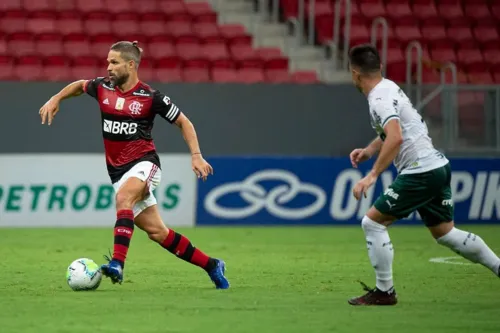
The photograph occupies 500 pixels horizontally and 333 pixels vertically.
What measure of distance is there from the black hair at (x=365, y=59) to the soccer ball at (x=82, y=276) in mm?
2719

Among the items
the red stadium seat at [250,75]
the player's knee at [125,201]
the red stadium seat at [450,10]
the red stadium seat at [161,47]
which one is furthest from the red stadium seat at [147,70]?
the player's knee at [125,201]

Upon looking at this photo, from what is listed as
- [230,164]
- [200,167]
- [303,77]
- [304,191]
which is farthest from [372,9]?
[200,167]

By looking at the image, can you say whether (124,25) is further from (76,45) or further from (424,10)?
(424,10)

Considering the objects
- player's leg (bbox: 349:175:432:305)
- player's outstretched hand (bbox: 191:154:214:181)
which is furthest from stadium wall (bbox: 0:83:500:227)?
player's leg (bbox: 349:175:432:305)

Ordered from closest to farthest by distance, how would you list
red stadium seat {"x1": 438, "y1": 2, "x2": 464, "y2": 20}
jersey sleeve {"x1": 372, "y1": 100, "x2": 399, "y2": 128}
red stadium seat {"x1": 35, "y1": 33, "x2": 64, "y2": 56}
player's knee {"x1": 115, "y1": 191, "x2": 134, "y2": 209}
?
1. jersey sleeve {"x1": 372, "y1": 100, "x2": 399, "y2": 128}
2. player's knee {"x1": 115, "y1": 191, "x2": 134, "y2": 209}
3. red stadium seat {"x1": 35, "y1": 33, "x2": 64, "y2": 56}
4. red stadium seat {"x1": 438, "y1": 2, "x2": 464, "y2": 20}

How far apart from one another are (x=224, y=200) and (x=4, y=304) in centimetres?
865

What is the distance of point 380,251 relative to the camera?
8.24 meters

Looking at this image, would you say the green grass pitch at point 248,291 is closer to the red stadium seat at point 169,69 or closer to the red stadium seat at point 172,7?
the red stadium seat at point 169,69

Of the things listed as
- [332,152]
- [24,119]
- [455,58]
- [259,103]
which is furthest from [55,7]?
[455,58]

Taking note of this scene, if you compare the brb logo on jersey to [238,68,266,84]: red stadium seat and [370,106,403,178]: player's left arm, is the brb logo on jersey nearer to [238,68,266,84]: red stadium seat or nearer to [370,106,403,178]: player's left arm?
[370,106,403,178]: player's left arm

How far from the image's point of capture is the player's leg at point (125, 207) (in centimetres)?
903

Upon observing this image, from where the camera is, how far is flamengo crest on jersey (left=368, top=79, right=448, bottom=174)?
27.2ft

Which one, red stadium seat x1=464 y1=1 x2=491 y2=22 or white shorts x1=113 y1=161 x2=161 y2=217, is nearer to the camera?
white shorts x1=113 y1=161 x2=161 y2=217

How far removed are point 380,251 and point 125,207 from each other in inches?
85.6
